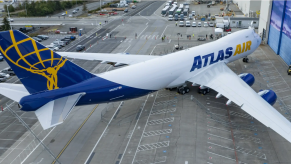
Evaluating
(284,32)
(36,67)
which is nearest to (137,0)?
(284,32)

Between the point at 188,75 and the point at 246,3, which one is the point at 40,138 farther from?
the point at 246,3

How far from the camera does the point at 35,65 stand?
2798 centimetres

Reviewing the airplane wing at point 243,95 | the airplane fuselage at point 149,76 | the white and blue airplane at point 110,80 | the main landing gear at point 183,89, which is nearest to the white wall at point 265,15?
the airplane fuselage at point 149,76

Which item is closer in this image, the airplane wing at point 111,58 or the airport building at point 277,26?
the airplane wing at point 111,58

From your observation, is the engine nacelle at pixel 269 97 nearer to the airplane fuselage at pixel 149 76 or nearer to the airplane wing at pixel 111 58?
the airplane fuselage at pixel 149 76

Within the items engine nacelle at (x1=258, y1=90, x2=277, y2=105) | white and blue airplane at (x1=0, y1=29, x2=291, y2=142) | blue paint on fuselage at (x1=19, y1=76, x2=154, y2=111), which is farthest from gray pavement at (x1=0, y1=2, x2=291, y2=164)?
blue paint on fuselage at (x1=19, y1=76, x2=154, y2=111)

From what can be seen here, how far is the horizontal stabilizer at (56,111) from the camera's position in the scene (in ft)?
A: 82.6

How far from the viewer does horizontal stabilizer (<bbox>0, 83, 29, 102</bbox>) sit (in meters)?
28.5

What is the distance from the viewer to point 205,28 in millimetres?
93500

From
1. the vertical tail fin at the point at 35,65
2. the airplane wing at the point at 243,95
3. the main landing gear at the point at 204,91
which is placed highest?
the vertical tail fin at the point at 35,65

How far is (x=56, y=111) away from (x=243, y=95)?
23713 millimetres

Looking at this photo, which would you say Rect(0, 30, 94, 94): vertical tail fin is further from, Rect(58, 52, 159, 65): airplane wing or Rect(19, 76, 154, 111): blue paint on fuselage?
Rect(58, 52, 159, 65): airplane wing

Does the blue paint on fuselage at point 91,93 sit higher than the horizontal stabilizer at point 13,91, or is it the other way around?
the horizontal stabilizer at point 13,91

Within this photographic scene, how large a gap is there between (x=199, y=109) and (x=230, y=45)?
51.7 ft
